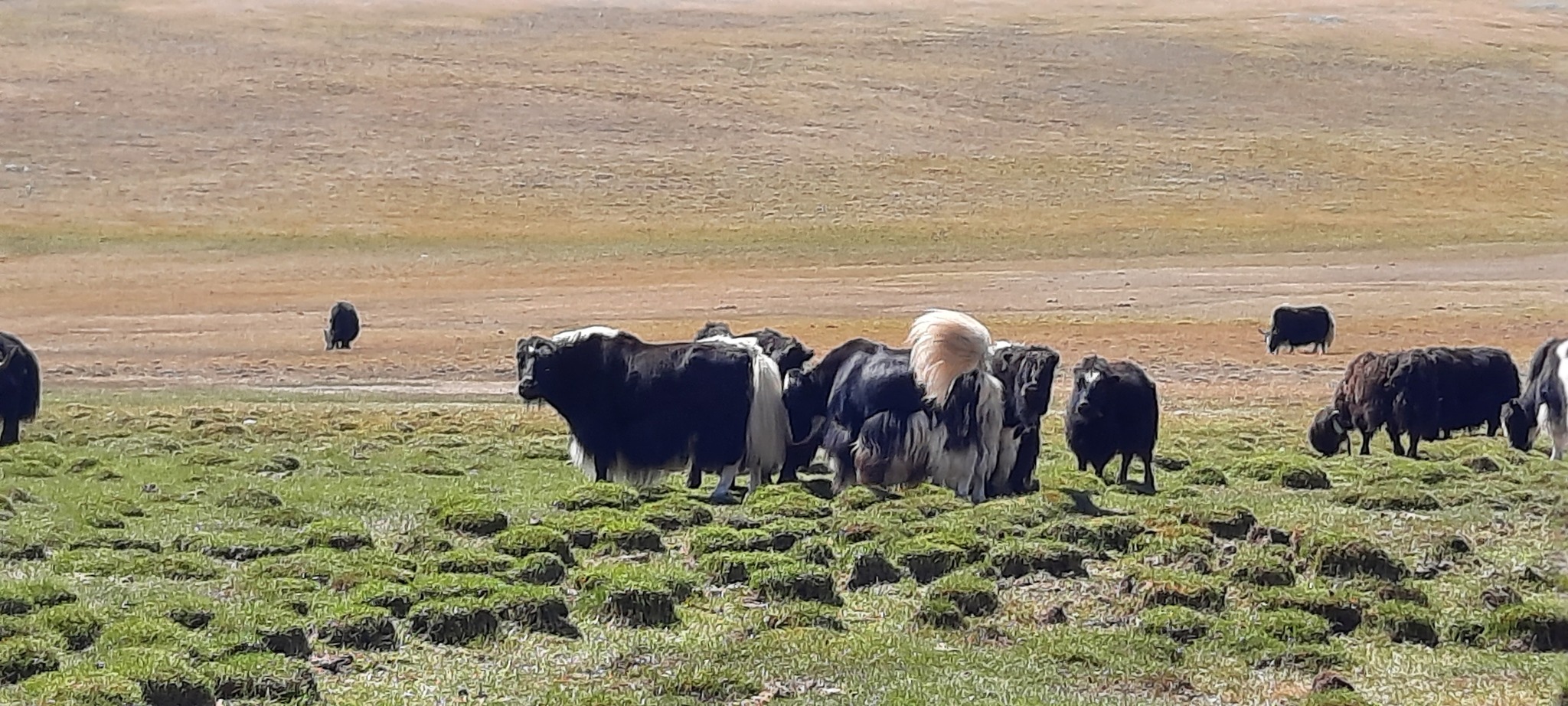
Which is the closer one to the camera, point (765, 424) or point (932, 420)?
point (932, 420)

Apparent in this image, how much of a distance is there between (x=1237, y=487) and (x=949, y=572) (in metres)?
5.74

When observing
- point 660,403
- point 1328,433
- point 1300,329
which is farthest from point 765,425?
point 1300,329

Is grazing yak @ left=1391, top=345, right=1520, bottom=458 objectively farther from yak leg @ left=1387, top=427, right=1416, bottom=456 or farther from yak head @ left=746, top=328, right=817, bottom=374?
yak head @ left=746, top=328, right=817, bottom=374

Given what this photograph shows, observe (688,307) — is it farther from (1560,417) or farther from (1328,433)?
(1560,417)

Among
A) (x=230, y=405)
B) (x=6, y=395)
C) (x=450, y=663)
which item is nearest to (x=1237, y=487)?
(x=450, y=663)

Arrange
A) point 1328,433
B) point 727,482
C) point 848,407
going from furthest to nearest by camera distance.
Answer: point 1328,433 → point 848,407 → point 727,482

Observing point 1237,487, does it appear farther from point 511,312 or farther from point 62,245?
point 62,245

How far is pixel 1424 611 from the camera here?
10.4 metres

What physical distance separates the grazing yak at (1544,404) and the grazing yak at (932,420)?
6388 mm

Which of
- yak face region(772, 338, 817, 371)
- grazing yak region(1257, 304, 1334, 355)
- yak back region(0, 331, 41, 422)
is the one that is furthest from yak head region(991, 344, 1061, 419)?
grazing yak region(1257, 304, 1334, 355)

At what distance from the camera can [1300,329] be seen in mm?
41125

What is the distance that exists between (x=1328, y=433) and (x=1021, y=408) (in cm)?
596

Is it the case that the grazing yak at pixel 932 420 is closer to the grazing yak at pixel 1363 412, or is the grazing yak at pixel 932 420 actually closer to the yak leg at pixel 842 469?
the yak leg at pixel 842 469

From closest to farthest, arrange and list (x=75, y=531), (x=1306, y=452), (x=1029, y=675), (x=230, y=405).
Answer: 1. (x=1029, y=675)
2. (x=75, y=531)
3. (x=1306, y=452)
4. (x=230, y=405)
